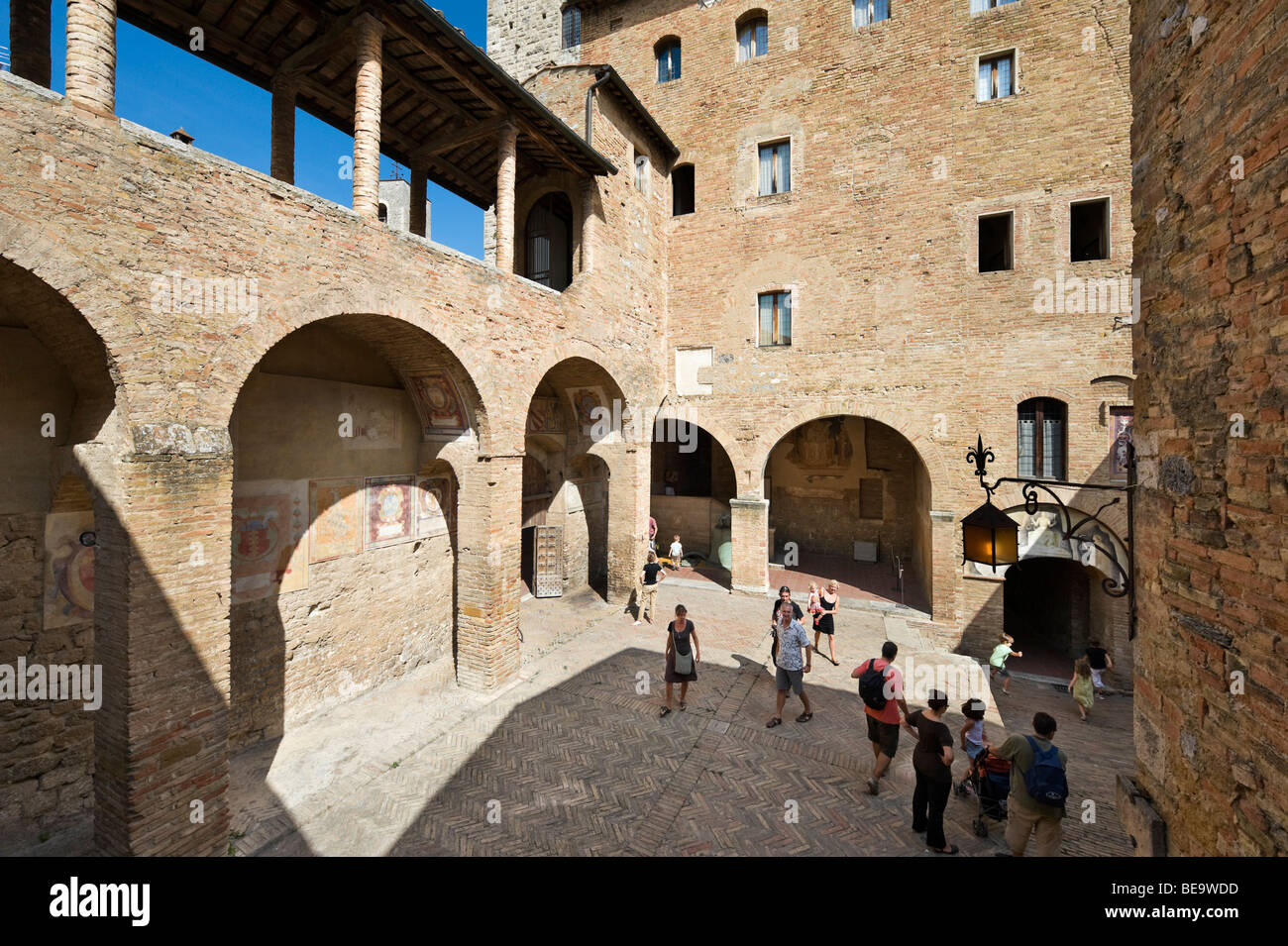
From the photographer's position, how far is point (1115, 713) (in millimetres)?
9953

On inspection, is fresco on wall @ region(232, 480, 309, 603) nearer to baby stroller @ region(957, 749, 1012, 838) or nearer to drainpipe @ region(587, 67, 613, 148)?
drainpipe @ region(587, 67, 613, 148)

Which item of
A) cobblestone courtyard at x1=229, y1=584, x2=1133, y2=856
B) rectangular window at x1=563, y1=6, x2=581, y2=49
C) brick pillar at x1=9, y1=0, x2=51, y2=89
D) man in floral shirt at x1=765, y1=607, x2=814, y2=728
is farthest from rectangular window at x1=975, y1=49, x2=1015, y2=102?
brick pillar at x1=9, y1=0, x2=51, y2=89

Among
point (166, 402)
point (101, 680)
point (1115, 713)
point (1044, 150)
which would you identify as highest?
point (1044, 150)

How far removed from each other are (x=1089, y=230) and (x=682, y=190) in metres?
10.6

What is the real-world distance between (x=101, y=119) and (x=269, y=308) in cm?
184

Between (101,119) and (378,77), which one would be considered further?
(378,77)

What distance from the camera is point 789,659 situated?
7.68 meters

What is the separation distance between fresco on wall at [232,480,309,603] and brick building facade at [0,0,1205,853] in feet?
0.23

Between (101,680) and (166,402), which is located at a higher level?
(166,402)

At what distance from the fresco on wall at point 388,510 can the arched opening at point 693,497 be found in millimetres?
9766
